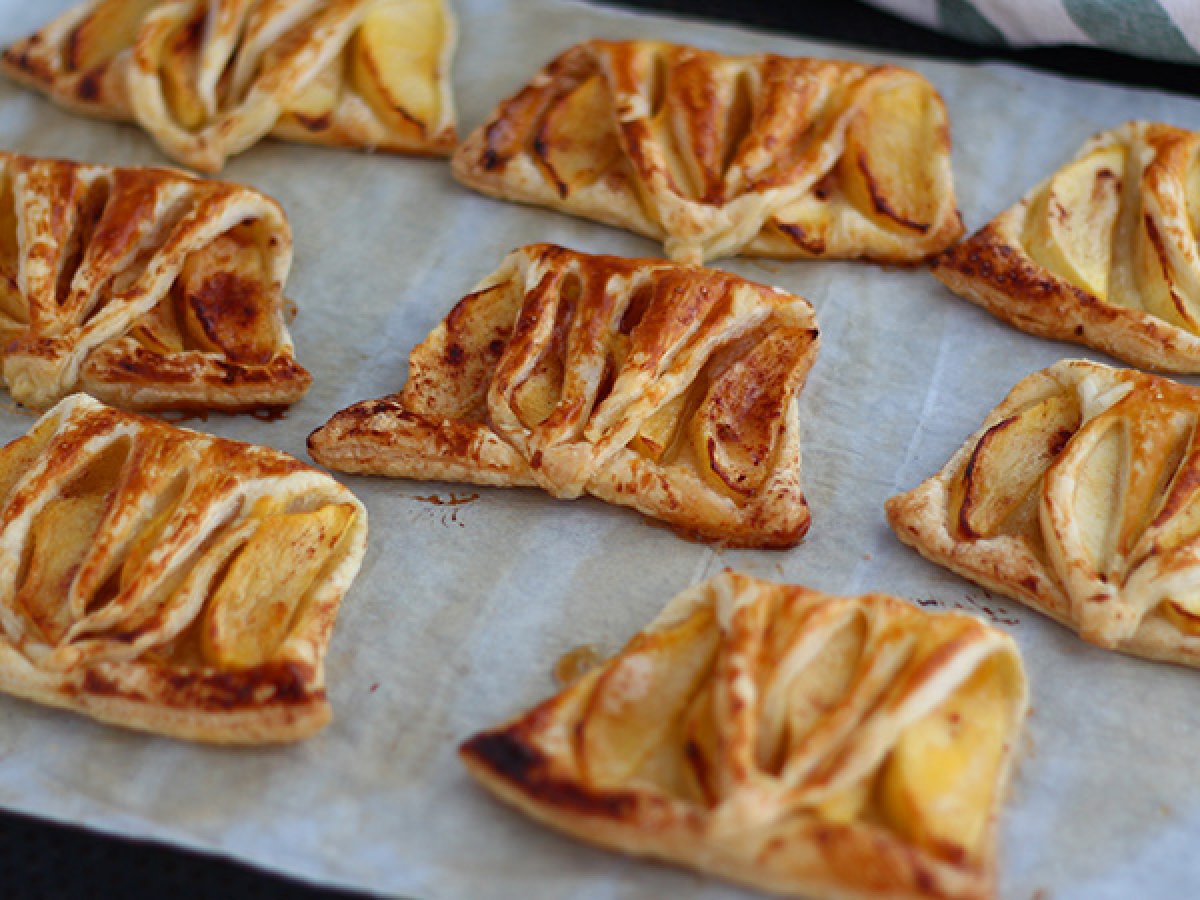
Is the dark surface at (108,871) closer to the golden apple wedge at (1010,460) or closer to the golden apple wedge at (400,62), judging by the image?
the golden apple wedge at (1010,460)

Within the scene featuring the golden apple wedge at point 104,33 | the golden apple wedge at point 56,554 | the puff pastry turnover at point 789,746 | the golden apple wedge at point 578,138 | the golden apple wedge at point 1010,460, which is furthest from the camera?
the golden apple wedge at point 104,33

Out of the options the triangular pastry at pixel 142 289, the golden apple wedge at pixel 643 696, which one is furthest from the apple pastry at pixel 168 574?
the golden apple wedge at pixel 643 696

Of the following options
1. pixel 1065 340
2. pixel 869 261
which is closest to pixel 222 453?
pixel 869 261

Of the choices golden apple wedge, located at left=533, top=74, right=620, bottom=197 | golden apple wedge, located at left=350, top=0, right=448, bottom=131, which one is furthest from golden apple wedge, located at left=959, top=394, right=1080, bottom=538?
golden apple wedge, located at left=350, top=0, right=448, bottom=131

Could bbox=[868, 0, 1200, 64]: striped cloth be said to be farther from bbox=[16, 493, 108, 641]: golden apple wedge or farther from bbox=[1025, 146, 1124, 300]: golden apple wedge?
bbox=[16, 493, 108, 641]: golden apple wedge

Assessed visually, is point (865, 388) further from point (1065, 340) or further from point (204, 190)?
point (204, 190)

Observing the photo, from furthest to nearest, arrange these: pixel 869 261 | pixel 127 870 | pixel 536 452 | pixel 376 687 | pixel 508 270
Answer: pixel 869 261 → pixel 508 270 → pixel 536 452 → pixel 376 687 → pixel 127 870
